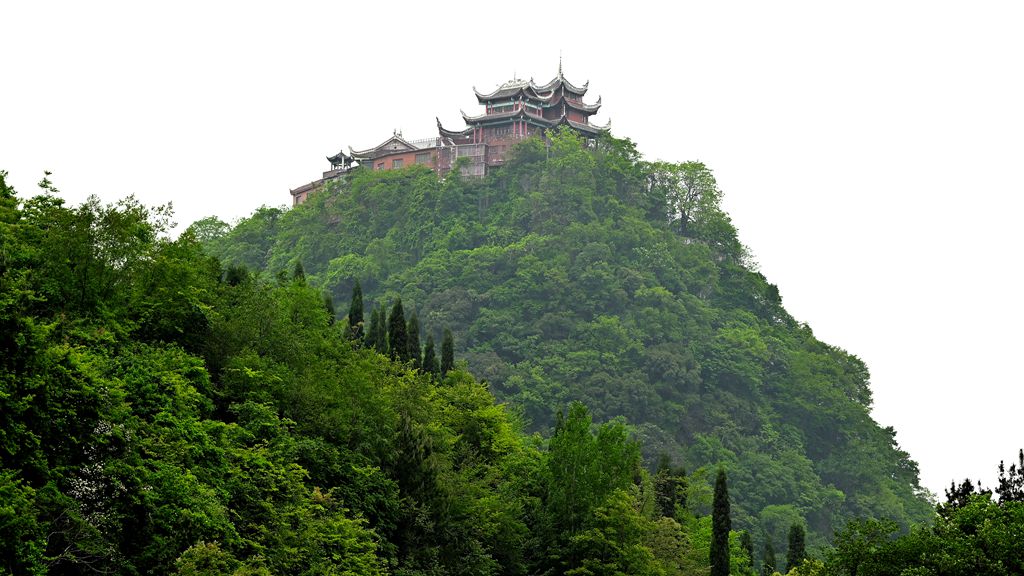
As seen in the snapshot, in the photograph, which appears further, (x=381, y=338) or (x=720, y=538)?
(x=381, y=338)

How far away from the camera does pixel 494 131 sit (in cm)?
11144

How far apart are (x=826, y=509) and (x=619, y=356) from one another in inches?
679

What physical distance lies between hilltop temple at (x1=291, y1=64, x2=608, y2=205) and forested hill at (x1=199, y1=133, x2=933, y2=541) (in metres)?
2.19

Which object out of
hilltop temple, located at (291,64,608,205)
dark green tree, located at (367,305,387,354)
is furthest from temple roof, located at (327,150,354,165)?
dark green tree, located at (367,305,387,354)

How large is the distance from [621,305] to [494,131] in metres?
20.8

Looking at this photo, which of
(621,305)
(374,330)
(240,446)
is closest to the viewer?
(240,446)

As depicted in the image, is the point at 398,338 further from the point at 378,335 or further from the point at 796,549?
the point at 796,549

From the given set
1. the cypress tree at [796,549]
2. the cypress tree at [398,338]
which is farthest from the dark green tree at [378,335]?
the cypress tree at [796,549]

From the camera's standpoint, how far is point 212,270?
46500 mm

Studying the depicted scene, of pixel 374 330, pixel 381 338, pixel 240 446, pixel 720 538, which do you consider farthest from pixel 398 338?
pixel 240 446

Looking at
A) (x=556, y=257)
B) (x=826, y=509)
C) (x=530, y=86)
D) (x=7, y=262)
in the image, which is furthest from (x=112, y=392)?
(x=530, y=86)

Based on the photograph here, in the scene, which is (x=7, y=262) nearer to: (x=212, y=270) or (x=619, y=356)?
(x=212, y=270)

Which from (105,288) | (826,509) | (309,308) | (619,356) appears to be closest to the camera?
(105,288)

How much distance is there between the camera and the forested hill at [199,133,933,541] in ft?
293
